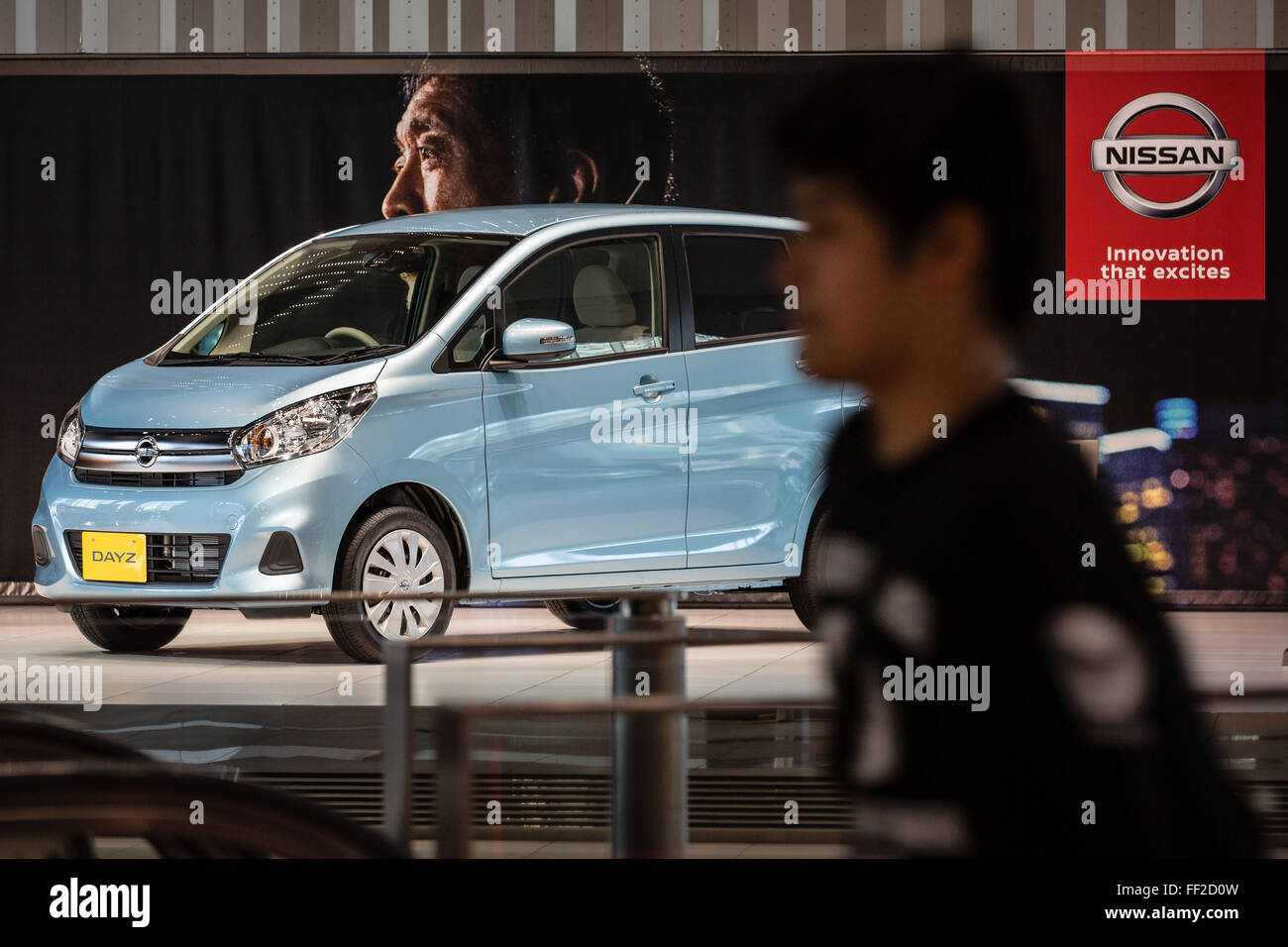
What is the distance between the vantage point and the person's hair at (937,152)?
81cm

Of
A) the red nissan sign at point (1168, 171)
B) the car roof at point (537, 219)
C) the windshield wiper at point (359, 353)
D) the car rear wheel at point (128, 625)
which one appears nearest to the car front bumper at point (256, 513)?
the windshield wiper at point (359, 353)

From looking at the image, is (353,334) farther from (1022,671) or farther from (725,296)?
(1022,671)

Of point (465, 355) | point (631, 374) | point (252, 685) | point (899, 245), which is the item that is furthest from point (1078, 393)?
point (899, 245)

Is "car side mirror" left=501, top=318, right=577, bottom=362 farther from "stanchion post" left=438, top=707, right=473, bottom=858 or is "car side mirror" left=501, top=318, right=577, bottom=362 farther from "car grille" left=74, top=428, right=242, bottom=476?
"stanchion post" left=438, top=707, right=473, bottom=858

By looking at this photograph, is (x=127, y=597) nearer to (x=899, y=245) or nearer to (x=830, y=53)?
(x=899, y=245)

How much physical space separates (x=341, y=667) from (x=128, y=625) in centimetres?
26

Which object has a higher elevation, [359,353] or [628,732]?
[359,353]

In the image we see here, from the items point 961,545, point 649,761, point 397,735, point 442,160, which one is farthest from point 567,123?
point 961,545

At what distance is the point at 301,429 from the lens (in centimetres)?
443

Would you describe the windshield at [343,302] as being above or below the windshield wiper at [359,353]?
above

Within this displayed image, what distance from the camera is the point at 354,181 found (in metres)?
7.04

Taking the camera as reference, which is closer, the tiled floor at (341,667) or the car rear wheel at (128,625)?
the tiled floor at (341,667)

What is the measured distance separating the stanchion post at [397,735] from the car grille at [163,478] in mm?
2807

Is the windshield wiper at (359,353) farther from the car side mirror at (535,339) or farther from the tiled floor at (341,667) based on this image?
the tiled floor at (341,667)
